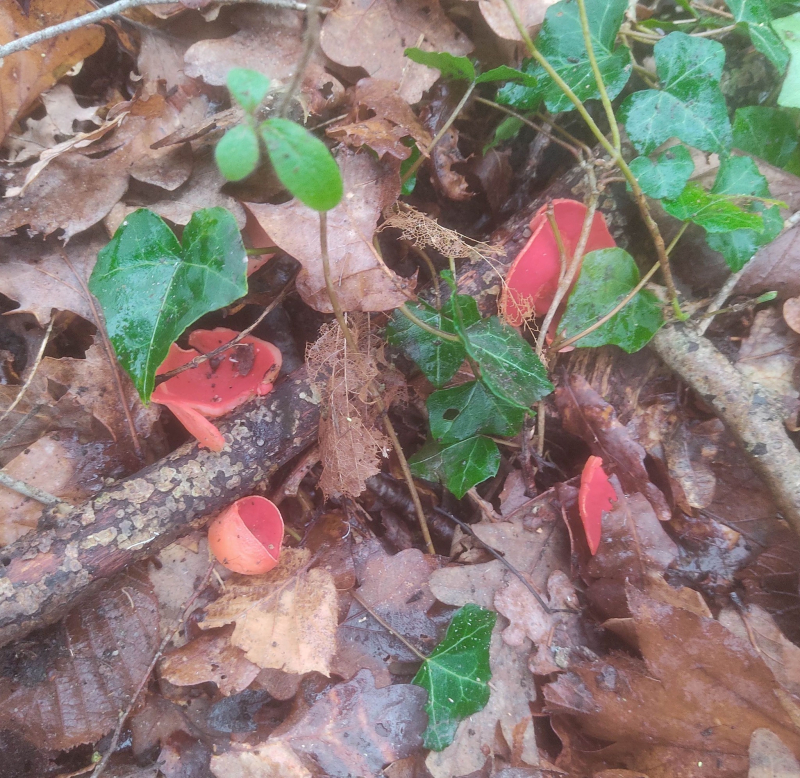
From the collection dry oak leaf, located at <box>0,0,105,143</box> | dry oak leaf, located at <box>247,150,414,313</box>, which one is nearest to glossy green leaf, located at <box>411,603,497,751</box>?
dry oak leaf, located at <box>247,150,414,313</box>

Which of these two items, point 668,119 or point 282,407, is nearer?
point 668,119

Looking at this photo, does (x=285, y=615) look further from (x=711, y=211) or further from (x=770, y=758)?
(x=711, y=211)

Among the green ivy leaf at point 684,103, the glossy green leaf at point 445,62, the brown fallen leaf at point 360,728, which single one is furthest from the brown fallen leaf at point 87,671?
the green ivy leaf at point 684,103

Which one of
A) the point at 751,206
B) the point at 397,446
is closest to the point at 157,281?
the point at 397,446

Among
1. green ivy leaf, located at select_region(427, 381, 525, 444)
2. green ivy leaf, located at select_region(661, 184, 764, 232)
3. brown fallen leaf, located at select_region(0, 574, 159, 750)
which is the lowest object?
brown fallen leaf, located at select_region(0, 574, 159, 750)

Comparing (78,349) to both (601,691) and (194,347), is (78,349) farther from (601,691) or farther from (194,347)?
(601,691)

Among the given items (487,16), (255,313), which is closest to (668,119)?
(487,16)

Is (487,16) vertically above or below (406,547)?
above

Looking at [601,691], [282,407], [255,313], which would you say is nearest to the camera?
[601,691]

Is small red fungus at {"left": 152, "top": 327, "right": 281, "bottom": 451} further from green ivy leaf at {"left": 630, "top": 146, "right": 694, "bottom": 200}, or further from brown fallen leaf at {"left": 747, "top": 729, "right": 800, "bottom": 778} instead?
brown fallen leaf at {"left": 747, "top": 729, "right": 800, "bottom": 778}
